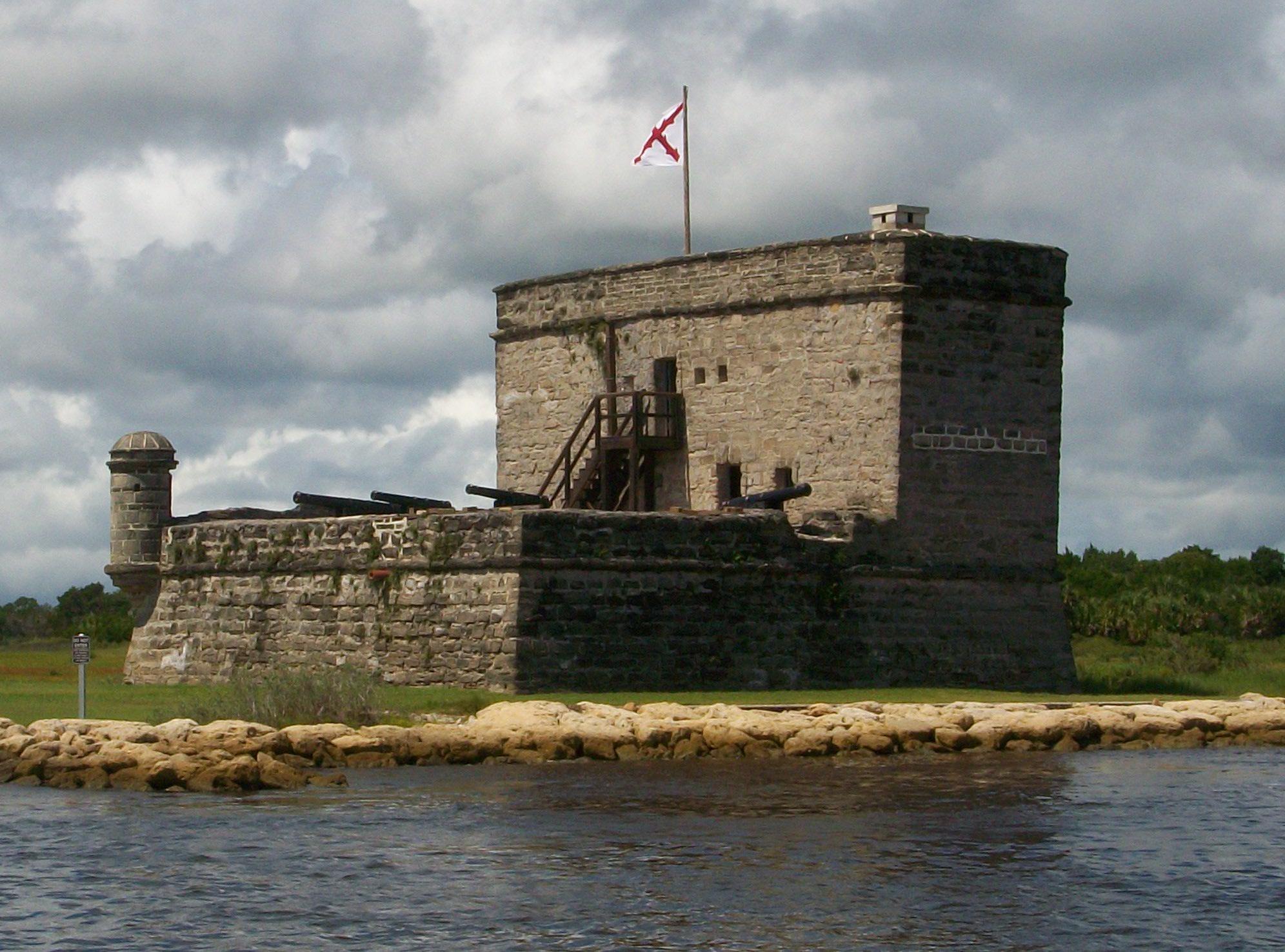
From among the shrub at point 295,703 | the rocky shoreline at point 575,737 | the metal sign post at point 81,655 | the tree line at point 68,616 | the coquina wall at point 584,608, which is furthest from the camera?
the tree line at point 68,616

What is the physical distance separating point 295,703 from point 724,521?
629cm

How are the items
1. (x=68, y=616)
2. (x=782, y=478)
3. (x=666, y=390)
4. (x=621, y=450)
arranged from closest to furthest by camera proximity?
1. (x=782, y=478)
2. (x=621, y=450)
3. (x=666, y=390)
4. (x=68, y=616)

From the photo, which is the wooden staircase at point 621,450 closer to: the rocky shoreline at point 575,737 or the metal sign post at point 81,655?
the rocky shoreline at point 575,737

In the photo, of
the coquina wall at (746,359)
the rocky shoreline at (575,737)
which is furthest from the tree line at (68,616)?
the rocky shoreline at (575,737)

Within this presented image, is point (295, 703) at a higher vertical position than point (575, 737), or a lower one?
higher

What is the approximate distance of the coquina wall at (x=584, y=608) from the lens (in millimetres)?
26250

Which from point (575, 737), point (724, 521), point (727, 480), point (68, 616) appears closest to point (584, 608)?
point (724, 521)

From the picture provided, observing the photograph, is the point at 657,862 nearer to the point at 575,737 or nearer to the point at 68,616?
the point at 575,737

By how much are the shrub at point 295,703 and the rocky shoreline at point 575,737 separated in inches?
29.5

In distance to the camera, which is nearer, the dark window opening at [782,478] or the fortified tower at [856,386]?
the fortified tower at [856,386]

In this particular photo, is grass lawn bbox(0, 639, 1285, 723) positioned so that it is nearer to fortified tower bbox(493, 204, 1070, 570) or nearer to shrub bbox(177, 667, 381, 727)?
shrub bbox(177, 667, 381, 727)

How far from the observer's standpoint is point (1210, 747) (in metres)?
25.5

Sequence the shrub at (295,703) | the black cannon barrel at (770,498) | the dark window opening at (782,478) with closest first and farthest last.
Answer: the shrub at (295,703), the black cannon barrel at (770,498), the dark window opening at (782,478)

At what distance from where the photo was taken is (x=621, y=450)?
104ft
